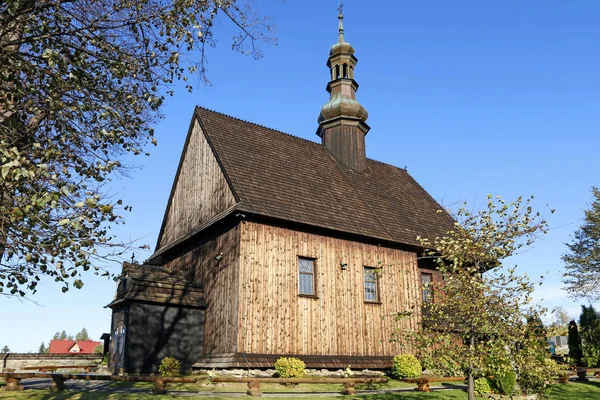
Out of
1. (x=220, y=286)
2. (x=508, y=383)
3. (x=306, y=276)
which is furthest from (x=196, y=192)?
(x=508, y=383)

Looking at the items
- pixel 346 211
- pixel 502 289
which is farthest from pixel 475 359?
pixel 346 211

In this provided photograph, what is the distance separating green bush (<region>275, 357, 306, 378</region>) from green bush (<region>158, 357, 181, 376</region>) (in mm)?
3603

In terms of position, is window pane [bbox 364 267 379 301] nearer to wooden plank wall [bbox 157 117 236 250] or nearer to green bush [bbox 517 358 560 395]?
wooden plank wall [bbox 157 117 236 250]

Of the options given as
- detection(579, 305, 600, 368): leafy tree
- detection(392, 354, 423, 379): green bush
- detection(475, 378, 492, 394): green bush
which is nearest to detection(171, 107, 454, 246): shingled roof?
detection(392, 354, 423, 379): green bush

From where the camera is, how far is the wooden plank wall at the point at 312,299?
17.9 m

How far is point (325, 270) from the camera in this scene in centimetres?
1998

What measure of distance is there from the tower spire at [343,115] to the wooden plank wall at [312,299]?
7123 millimetres

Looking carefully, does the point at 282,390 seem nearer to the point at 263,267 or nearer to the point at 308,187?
the point at 263,267

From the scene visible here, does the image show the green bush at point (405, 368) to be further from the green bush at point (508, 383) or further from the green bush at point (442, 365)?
the green bush at point (442, 365)

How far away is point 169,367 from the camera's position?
1778 cm

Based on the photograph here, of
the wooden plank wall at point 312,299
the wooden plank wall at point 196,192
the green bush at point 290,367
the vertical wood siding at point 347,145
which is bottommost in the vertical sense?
the green bush at point 290,367

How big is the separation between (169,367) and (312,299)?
5.64 m

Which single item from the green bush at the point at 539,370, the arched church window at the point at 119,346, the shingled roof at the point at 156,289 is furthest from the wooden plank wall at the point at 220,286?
the green bush at the point at 539,370

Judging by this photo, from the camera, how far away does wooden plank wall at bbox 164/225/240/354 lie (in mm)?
17875
